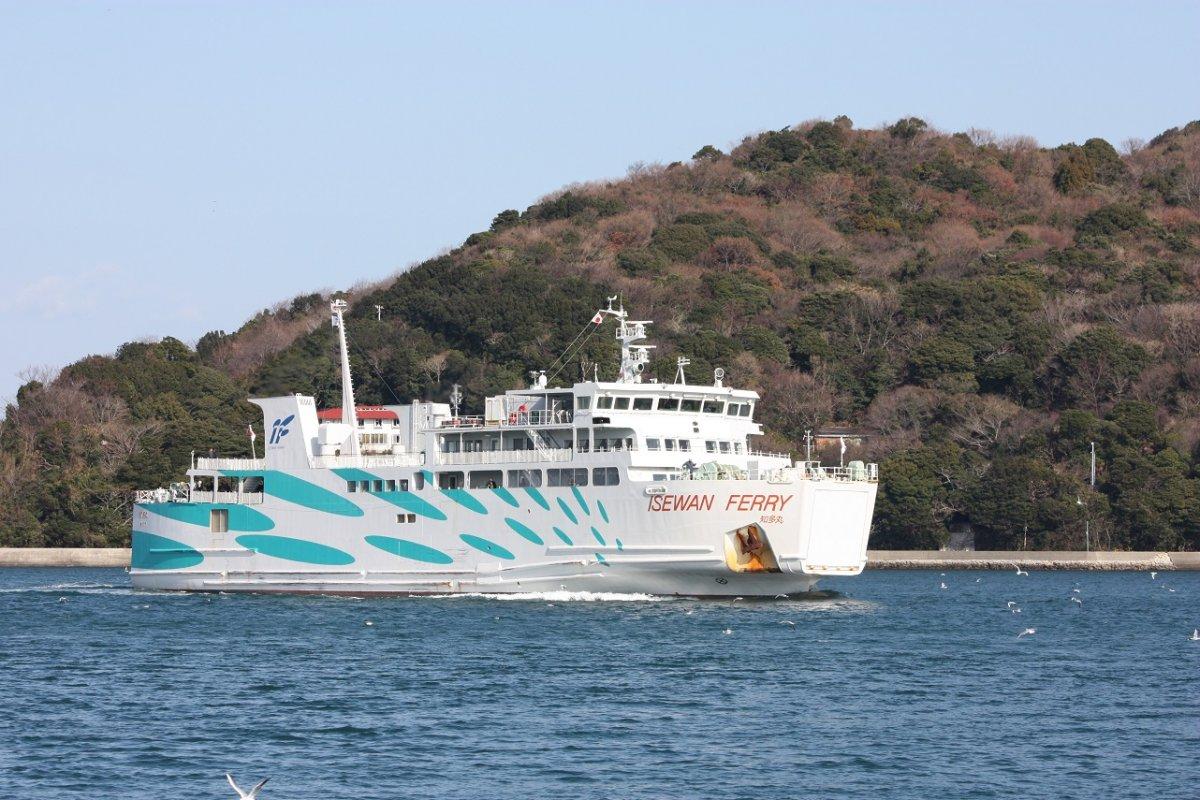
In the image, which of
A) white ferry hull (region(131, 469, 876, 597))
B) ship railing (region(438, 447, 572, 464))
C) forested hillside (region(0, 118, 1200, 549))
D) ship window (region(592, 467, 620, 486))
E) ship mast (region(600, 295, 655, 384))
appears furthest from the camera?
forested hillside (region(0, 118, 1200, 549))

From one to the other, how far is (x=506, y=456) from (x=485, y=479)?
1.13 metres

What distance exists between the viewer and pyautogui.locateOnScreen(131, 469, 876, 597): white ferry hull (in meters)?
38.8

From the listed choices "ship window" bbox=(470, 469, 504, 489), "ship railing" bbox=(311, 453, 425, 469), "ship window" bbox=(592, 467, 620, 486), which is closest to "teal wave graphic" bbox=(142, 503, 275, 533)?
"ship railing" bbox=(311, 453, 425, 469)

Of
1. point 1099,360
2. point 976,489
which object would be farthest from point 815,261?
point 976,489

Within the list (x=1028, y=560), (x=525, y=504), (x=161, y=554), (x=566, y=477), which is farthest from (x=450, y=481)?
(x=1028, y=560)

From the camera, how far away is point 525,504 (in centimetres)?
4188

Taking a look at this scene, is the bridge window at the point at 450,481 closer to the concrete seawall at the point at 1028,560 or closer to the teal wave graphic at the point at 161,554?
the teal wave graphic at the point at 161,554

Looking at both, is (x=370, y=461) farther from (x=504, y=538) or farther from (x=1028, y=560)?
(x=1028, y=560)

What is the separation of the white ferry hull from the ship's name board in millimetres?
33

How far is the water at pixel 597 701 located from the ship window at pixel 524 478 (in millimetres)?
3033

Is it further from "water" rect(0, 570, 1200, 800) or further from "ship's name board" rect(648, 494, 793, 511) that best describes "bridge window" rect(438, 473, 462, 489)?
"ship's name board" rect(648, 494, 793, 511)

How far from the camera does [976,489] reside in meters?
69.4

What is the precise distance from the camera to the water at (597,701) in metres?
21.5

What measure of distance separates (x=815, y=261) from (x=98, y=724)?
3804 inches
